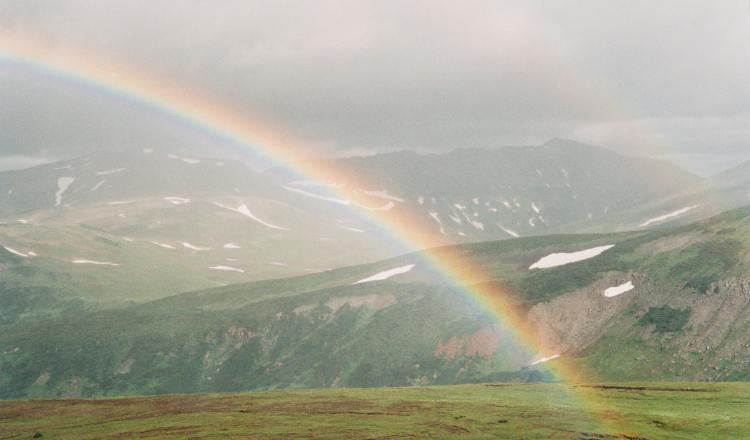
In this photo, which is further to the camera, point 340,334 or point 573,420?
point 340,334

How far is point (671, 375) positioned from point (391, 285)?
90.3m

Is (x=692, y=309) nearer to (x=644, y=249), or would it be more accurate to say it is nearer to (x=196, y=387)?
(x=644, y=249)

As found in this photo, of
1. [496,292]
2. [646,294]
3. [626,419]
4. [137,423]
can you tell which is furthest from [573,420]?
[496,292]

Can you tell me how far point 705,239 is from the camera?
14688cm

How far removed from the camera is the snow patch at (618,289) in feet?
457

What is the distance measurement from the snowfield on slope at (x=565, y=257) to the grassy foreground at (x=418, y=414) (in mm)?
73482

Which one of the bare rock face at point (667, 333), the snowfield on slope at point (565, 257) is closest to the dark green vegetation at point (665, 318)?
the bare rock face at point (667, 333)

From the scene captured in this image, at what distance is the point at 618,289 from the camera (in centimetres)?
14075

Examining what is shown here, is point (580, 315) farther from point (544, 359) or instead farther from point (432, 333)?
point (432, 333)

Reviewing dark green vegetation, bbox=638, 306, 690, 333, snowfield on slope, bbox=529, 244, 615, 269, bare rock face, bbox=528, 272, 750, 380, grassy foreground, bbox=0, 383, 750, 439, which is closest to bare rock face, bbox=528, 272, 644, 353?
bare rock face, bbox=528, 272, 750, 380

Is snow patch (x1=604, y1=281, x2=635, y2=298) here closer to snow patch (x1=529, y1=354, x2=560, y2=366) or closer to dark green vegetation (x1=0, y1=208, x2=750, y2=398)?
dark green vegetation (x1=0, y1=208, x2=750, y2=398)

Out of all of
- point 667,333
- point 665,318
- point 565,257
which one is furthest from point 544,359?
point 565,257

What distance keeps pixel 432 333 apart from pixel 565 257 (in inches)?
1901

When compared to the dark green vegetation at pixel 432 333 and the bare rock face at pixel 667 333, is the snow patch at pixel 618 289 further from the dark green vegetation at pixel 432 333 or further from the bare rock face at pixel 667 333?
the dark green vegetation at pixel 432 333
